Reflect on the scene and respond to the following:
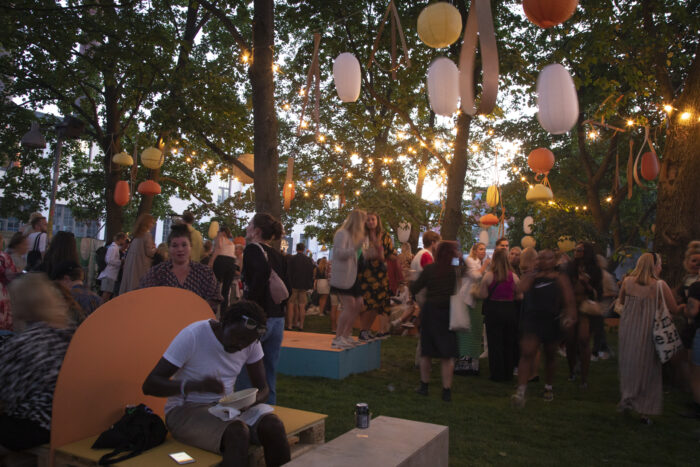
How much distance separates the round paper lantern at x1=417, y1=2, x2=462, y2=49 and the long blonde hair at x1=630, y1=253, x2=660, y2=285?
10.9 ft

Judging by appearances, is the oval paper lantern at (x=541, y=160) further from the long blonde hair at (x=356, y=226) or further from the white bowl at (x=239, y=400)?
the white bowl at (x=239, y=400)

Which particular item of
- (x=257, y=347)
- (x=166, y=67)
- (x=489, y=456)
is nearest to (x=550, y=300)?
(x=489, y=456)

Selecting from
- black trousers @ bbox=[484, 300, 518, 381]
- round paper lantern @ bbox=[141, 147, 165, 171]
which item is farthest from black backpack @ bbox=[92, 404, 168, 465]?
round paper lantern @ bbox=[141, 147, 165, 171]

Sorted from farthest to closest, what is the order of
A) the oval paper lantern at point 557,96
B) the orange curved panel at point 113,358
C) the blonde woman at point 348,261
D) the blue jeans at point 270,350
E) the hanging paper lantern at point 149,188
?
the hanging paper lantern at point 149,188
the blonde woman at point 348,261
the blue jeans at point 270,350
the oval paper lantern at point 557,96
the orange curved panel at point 113,358

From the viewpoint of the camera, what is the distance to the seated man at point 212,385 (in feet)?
9.89

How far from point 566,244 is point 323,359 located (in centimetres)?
1171

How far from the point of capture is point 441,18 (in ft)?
15.5

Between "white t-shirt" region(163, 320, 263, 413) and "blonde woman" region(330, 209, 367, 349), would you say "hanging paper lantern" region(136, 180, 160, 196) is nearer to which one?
"blonde woman" region(330, 209, 367, 349)

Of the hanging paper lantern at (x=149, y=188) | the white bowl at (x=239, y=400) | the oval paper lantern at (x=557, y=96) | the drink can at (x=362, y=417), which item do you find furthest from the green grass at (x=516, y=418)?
the hanging paper lantern at (x=149, y=188)

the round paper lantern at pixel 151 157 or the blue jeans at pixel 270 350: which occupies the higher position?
the round paper lantern at pixel 151 157

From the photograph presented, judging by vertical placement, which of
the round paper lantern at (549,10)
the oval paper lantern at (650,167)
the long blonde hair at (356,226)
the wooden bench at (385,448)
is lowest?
the wooden bench at (385,448)

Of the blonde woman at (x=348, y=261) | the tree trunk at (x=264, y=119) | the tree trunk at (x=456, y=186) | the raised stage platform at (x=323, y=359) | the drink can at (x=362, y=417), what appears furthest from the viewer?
the tree trunk at (x=456, y=186)

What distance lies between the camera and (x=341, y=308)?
23.3 feet

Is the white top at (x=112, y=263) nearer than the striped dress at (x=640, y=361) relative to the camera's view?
No
